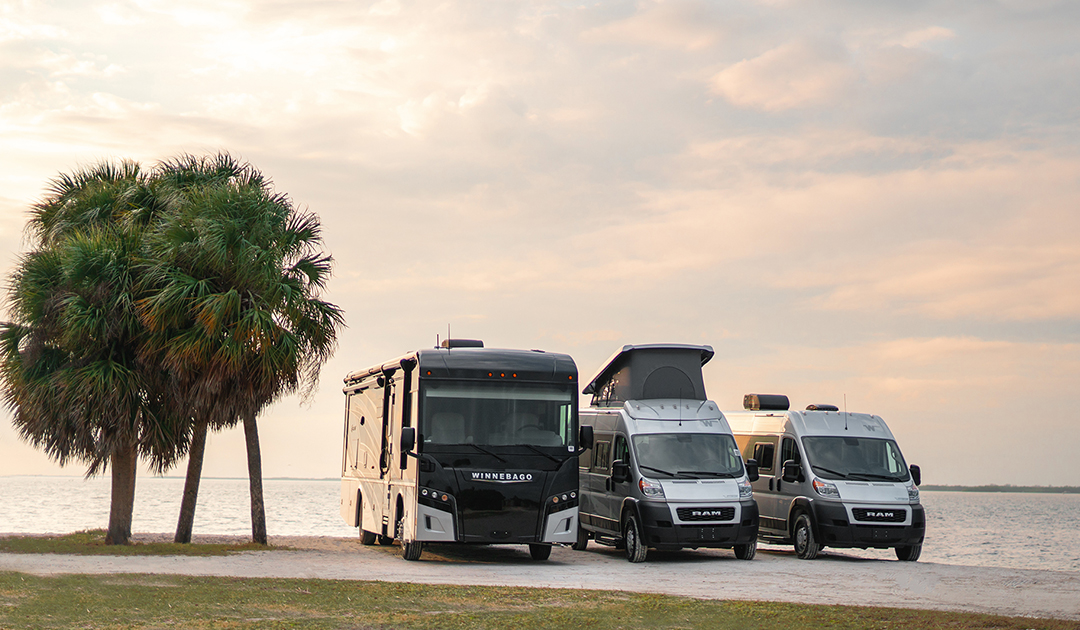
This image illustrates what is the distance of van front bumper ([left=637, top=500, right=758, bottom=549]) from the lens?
2030 centimetres

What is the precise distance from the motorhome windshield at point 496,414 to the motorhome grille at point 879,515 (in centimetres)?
580

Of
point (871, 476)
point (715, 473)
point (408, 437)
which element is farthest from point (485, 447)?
point (871, 476)

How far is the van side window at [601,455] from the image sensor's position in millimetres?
22578

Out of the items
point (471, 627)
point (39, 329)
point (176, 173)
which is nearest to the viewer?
point (471, 627)

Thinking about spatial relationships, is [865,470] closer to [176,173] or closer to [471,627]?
[471,627]

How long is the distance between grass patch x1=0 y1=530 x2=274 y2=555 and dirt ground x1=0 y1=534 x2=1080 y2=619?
932 millimetres

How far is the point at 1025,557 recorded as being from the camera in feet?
163

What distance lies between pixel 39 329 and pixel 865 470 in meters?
16.6

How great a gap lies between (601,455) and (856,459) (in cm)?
501

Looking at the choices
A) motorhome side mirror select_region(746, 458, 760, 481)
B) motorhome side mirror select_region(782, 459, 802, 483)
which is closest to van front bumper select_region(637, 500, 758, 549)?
motorhome side mirror select_region(746, 458, 760, 481)

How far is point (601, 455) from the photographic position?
23016 mm

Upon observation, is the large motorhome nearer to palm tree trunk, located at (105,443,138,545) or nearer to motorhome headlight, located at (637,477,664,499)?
motorhome headlight, located at (637,477,664,499)

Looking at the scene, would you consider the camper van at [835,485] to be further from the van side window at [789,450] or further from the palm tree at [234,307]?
the palm tree at [234,307]

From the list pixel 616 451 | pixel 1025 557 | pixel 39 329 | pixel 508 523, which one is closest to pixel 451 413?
pixel 508 523
